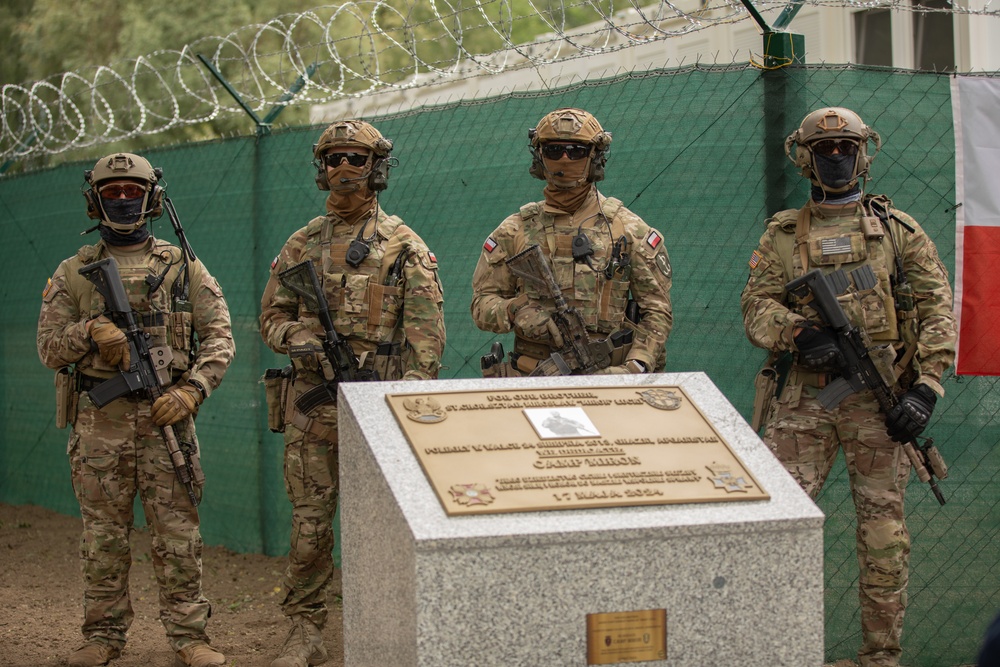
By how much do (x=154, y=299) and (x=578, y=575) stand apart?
2597 millimetres

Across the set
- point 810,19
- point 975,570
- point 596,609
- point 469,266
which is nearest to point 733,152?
point 469,266

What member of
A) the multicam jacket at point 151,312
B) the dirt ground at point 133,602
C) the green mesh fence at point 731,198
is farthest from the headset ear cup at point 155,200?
the dirt ground at point 133,602

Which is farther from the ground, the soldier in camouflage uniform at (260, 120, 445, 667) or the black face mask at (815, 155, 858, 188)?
the black face mask at (815, 155, 858, 188)

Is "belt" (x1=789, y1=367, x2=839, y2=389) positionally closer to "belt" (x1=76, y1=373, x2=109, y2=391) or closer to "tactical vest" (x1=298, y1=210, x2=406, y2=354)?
"tactical vest" (x1=298, y1=210, x2=406, y2=354)

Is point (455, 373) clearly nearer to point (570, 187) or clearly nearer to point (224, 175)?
point (570, 187)

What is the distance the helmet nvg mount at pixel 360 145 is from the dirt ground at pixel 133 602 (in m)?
2.03

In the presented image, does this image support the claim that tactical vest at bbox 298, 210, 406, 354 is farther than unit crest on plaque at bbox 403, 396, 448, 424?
Yes

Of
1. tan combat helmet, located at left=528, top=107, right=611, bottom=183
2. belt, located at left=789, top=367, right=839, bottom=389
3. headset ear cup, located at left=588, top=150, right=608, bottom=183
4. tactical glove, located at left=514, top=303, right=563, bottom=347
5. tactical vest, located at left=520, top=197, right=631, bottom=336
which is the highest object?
tan combat helmet, located at left=528, top=107, right=611, bottom=183

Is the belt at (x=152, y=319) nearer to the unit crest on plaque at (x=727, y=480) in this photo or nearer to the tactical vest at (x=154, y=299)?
the tactical vest at (x=154, y=299)

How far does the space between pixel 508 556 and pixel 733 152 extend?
2618 millimetres

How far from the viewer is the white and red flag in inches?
205

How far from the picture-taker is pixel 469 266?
6.30 meters

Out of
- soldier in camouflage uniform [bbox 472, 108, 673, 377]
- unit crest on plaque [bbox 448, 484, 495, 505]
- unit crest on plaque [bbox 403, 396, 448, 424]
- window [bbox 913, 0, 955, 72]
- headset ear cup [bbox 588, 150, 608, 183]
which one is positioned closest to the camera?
unit crest on plaque [bbox 448, 484, 495, 505]

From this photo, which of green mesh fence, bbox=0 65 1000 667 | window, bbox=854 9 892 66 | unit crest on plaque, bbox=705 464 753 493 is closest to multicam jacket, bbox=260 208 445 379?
green mesh fence, bbox=0 65 1000 667
